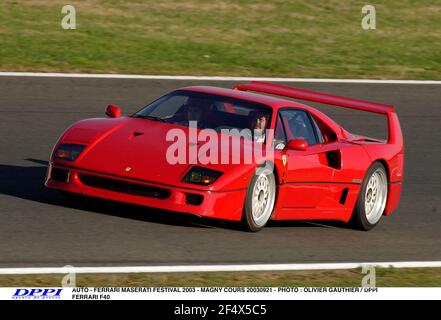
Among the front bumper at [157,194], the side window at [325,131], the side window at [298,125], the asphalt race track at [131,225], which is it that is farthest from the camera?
the side window at [325,131]

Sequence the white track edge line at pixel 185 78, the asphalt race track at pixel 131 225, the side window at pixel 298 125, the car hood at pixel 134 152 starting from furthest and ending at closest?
the white track edge line at pixel 185 78, the side window at pixel 298 125, the car hood at pixel 134 152, the asphalt race track at pixel 131 225

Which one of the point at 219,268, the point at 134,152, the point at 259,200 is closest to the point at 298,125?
the point at 259,200

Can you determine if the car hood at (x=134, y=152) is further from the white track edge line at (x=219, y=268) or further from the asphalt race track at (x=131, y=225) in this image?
the white track edge line at (x=219, y=268)

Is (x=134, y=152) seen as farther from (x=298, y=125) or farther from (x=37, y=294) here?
(x=37, y=294)

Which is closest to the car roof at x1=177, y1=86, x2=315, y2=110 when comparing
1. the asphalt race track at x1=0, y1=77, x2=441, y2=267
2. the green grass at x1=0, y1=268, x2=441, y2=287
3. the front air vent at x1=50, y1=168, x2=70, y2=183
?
the asphalt race track at x1=0, y1=77, x2=441, y2=267

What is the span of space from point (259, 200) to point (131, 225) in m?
1.12

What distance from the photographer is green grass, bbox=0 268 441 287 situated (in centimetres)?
791

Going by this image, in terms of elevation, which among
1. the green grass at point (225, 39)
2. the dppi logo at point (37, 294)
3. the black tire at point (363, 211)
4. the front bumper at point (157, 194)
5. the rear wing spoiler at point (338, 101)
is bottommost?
the black tire at point (363, 211)

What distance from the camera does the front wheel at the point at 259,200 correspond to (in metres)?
9.77

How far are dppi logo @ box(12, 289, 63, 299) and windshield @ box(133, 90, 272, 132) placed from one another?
3.31 m

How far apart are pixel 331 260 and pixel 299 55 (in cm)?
917

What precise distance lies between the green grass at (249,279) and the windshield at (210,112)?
6.71 feet

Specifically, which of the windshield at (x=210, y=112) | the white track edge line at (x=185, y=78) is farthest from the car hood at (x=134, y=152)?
the white track edge line at (x=185, y=78)
